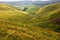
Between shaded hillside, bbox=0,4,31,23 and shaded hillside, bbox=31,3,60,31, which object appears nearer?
shaded hillside, bbox=31,3,60,31

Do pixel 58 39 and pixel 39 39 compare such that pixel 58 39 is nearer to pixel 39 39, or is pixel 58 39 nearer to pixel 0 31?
pixel 39 39

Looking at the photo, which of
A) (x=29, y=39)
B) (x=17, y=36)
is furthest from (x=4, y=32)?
A: (x=29, y=39)

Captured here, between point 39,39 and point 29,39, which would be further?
point 39,39

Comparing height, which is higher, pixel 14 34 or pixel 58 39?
pixel 14 34

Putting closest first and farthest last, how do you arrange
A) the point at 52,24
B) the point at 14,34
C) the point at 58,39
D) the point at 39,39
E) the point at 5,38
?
the point at 5,38, the point at 14,34, the point at 39,39, the point at 58,39, the point at 52,24

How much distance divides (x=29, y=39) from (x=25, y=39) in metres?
0.69

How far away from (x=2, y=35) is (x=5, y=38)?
118 cm

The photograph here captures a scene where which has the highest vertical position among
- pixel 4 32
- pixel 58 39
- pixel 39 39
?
pixel 4 32

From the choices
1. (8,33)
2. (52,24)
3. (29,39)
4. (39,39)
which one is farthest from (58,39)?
(52,24)

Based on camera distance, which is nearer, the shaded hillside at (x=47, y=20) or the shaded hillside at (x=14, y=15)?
the shaded hillside at (x=47, y=20)

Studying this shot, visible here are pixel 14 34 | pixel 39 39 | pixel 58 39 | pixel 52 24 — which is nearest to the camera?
pixel 14 34

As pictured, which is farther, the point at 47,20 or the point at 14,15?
the point at 14,15

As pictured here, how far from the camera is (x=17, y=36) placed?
22.7 meters

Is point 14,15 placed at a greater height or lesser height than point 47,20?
lesser
